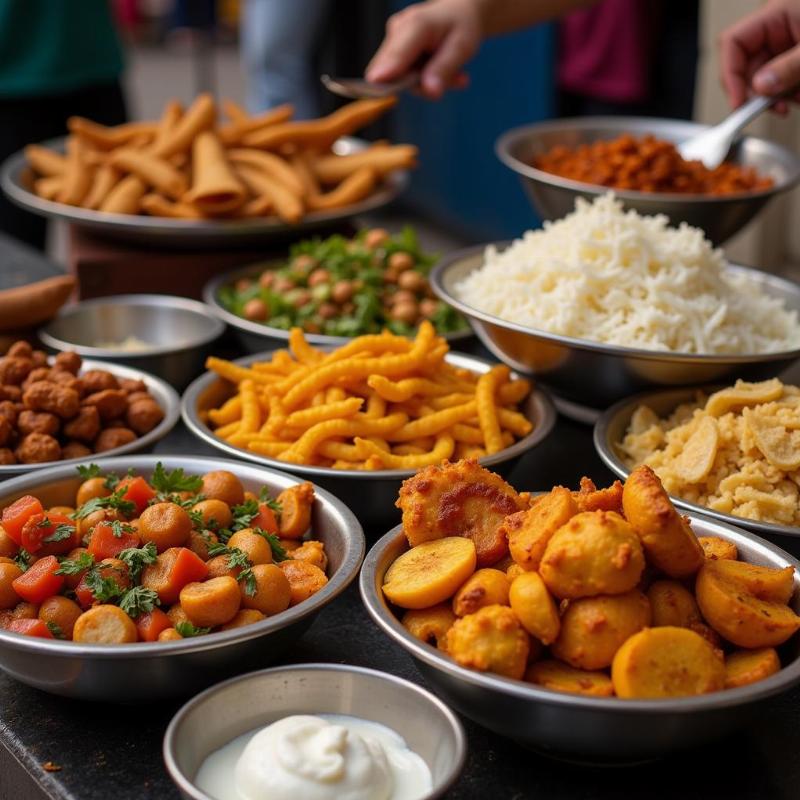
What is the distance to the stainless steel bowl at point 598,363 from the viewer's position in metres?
1.89

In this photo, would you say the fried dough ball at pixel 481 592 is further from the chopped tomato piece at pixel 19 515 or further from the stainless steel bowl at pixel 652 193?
the stainless steel bowl at pixel 652 193

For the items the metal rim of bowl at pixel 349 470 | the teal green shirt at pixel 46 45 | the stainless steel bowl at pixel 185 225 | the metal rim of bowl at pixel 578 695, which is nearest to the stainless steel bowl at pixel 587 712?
the metal rim of bowl at pixel 578 695

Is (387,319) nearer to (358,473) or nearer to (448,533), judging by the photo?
(358,473)

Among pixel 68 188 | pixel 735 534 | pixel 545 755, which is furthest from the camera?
pixel 68 188

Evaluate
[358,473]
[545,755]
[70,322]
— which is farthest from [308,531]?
[70,322]

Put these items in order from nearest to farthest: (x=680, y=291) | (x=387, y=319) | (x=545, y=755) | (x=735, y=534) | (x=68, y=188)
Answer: (x=545, y=755)
(x=735, y=534)
(x=680, y=291)
(x=387, y=319)
(x=68, y=188)

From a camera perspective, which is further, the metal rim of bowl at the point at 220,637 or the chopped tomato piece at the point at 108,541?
the chopped tomato piece at the point at 108,541

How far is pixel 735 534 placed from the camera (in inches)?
56.1

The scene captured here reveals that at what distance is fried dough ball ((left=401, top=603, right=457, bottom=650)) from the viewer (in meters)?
1.24

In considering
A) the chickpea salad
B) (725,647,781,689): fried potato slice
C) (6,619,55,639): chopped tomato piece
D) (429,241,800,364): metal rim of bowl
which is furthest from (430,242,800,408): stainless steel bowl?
(6,619,55,639): chopped tomato piece

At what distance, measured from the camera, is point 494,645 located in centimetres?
115

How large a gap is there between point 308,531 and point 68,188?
5.80 feet

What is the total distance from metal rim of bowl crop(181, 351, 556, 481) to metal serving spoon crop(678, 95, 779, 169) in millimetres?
1148

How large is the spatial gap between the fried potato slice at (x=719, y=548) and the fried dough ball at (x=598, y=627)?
22 centimetres
